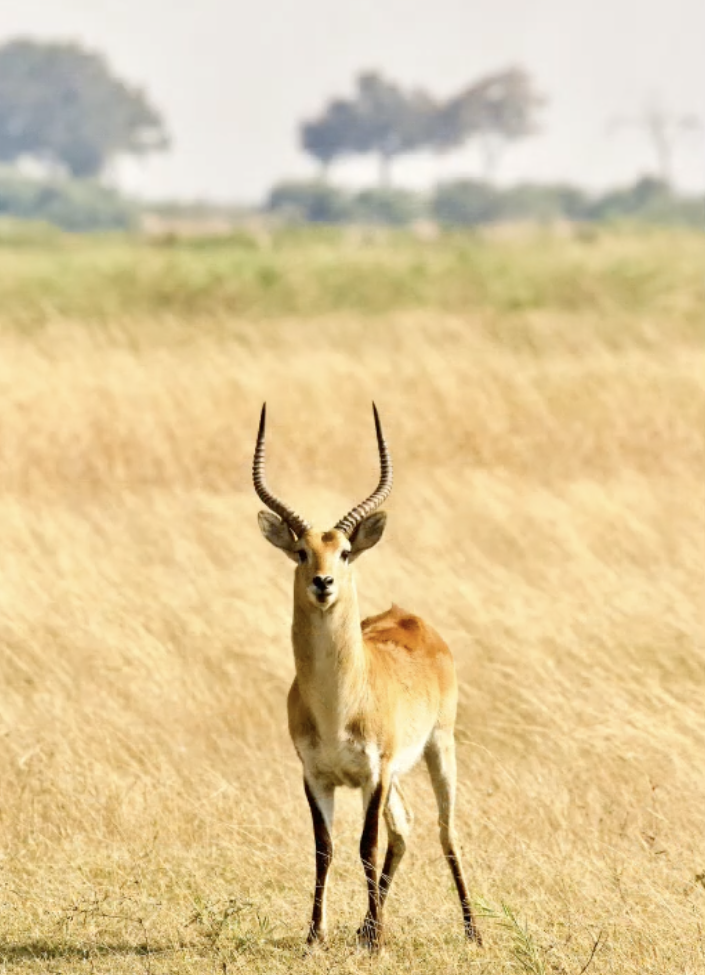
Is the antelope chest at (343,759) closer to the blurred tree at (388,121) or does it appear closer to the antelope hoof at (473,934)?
the antelope hoof at (473,934)

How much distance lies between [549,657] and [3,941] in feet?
12.6

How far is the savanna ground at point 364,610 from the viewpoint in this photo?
20.7 feet

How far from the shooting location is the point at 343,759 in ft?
19.2

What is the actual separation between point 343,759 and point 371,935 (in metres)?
0.57

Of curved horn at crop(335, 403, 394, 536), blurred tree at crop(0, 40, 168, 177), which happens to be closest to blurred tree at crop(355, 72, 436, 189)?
blurred tree at crop(0, 40, 168, 177)

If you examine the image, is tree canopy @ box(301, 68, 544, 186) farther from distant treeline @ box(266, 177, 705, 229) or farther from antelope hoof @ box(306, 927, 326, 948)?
antelope hoof @ box(306, 927, 326, 948)

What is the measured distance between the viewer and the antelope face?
18.5 feet

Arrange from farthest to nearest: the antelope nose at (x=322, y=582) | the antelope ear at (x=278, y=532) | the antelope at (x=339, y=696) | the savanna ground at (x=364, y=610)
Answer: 1. the savanna ground at (x=364, y=610)
2. the antelope ear at (x=278, y=532)
3. the antelope at (x=339, y=696)
4. the antelope nose at (x=322, y=582)

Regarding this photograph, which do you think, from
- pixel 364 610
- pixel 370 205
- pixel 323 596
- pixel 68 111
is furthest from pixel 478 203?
pixel 323 596

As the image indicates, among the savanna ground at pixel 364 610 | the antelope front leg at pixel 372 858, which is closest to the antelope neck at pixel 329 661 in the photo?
the antelope front leg at pixel 372 858

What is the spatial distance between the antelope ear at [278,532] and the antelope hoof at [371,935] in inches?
44.9

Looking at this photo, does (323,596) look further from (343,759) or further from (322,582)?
(343,759)

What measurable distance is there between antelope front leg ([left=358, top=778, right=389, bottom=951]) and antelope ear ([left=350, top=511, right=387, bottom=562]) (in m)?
0.70

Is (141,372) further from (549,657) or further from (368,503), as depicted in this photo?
(368,503)
